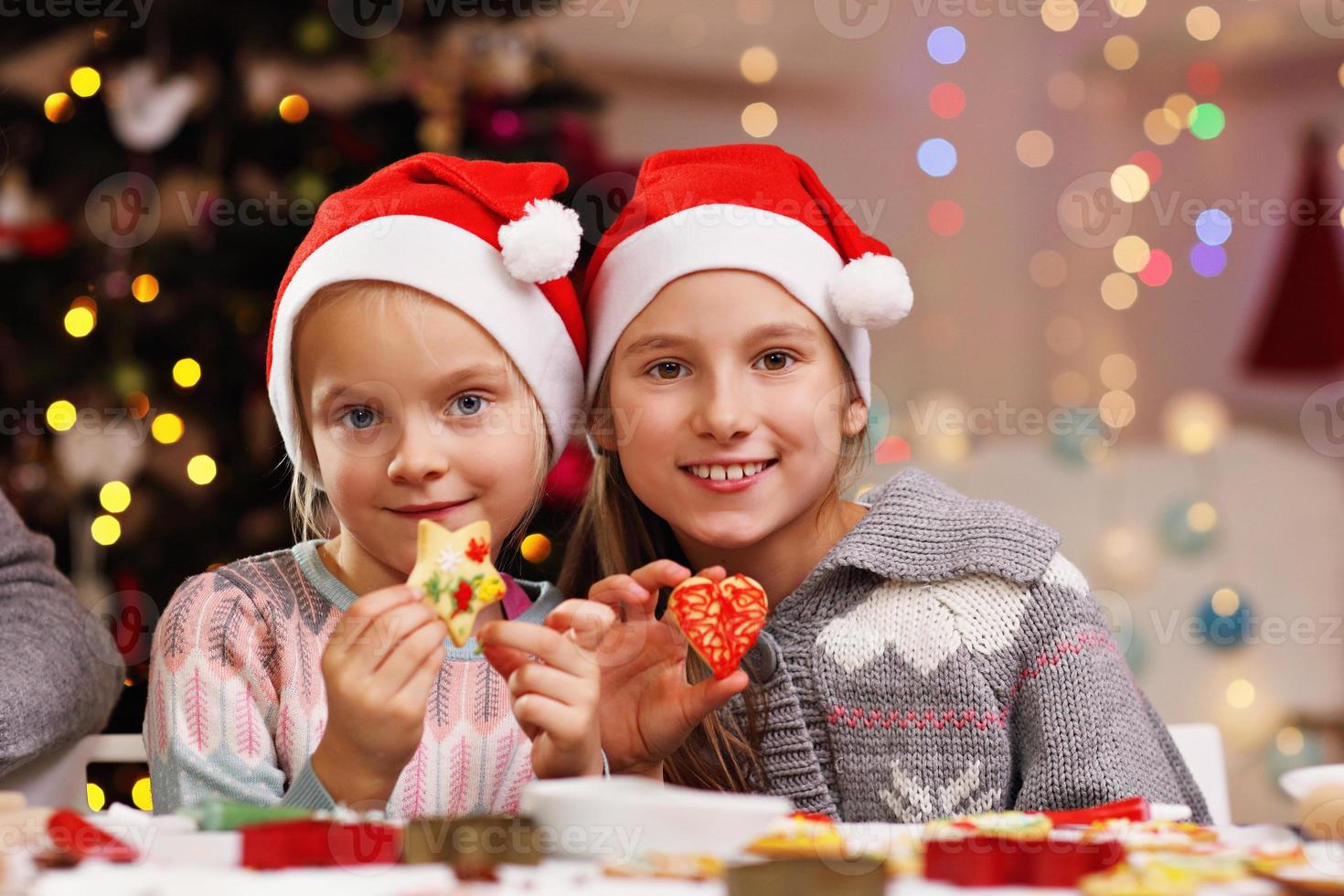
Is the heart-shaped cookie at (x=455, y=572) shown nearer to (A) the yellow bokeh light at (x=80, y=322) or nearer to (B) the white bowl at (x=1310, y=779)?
(B) the white bowl at (x=1310, y=779)

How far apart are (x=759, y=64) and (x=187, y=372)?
5.78 feet

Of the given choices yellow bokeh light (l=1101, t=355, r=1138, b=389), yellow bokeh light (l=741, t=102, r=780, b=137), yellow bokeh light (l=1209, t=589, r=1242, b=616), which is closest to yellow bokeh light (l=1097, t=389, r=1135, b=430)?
yellow bokeh light (l=1101, t=355, r=1138, b=389)

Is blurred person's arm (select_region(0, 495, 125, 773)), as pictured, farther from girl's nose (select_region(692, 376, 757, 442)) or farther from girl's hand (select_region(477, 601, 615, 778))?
girl's nose (select_region(692, 376, 757, 442))

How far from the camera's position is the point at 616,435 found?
1.43 m

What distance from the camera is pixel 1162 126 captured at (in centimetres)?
343

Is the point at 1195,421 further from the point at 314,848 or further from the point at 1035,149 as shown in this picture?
the point at 314,848

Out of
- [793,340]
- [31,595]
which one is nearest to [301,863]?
→ [793,340]

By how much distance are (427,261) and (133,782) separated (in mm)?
1862

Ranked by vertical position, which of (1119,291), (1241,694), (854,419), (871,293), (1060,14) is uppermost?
(1060,14)

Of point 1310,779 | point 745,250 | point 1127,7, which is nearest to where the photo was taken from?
point 1310,779

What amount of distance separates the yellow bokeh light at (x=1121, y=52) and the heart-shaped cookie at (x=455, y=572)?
288 cm

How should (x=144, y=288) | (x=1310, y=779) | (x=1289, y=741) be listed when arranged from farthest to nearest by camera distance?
(x=1289, y=741) → (x=144, y=288) → (x=1310, y=779)

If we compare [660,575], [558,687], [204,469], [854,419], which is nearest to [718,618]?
[660,575]

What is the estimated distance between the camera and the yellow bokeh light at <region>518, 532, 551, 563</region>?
7.39 ft
